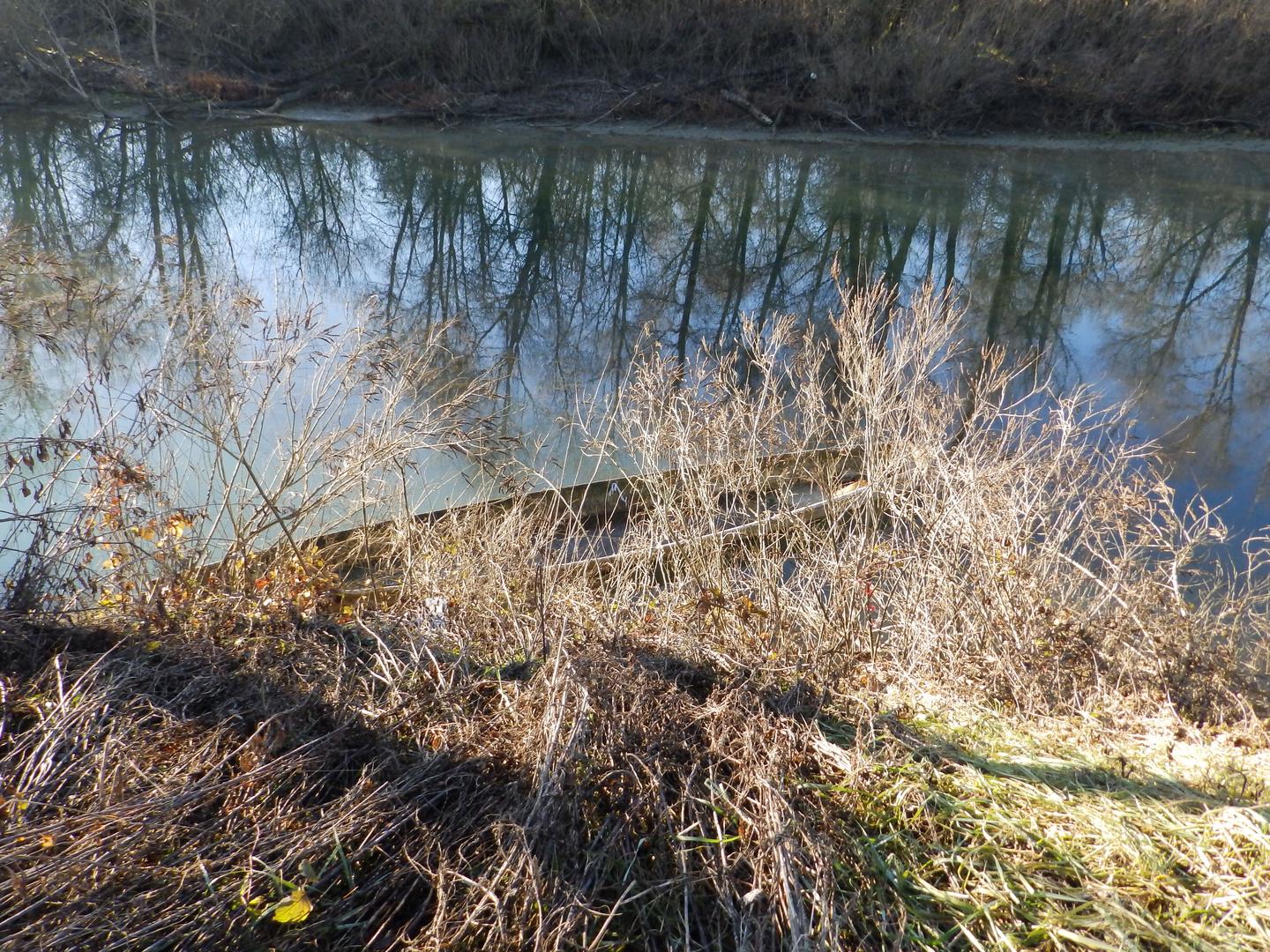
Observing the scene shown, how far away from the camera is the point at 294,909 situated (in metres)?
1.96

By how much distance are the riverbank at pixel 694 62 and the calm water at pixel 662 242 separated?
6.98ft

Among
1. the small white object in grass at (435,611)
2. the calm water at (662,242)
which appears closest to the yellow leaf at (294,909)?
the small white object in grass at (435,611)

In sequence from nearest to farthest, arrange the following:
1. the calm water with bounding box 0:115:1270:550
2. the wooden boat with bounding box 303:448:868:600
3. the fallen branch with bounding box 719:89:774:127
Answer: the wooden boat with bounding box 303:448:868:600
the calm water with bounding box 0:115:1270:550
the fallen branch with bounding box 719:89:774:127

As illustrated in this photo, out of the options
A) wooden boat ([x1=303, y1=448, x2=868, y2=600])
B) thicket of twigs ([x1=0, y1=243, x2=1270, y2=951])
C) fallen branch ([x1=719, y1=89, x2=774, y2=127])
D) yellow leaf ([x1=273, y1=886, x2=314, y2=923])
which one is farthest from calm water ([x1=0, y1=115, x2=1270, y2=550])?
yellow leaf ([x1=273, y1=886, x2=314, y2=923])

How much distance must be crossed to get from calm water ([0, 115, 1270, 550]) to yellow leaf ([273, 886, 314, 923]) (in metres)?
4.71

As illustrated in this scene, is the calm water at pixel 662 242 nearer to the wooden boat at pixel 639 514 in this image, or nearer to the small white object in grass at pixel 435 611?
the wooden boat at pixel 639 514

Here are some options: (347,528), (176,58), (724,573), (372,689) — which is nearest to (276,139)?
(176,58)

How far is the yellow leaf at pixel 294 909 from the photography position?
6.40ft

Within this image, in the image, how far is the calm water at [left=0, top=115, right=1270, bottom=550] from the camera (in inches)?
429

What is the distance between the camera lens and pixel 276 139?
886 inches

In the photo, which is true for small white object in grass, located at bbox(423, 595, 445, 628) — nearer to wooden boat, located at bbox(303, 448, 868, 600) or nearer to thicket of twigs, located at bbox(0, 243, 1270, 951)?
thicket of twigs, located at bbox(0, 243, 1270, 951)

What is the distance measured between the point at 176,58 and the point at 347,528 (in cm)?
2620

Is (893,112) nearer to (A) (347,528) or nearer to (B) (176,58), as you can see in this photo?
(B) (176,58)

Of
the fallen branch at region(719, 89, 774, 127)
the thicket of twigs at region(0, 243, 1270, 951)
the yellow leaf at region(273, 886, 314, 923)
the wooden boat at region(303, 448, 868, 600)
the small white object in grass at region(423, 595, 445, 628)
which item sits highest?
the fallen branch at region(719, 89, 774, 127)
